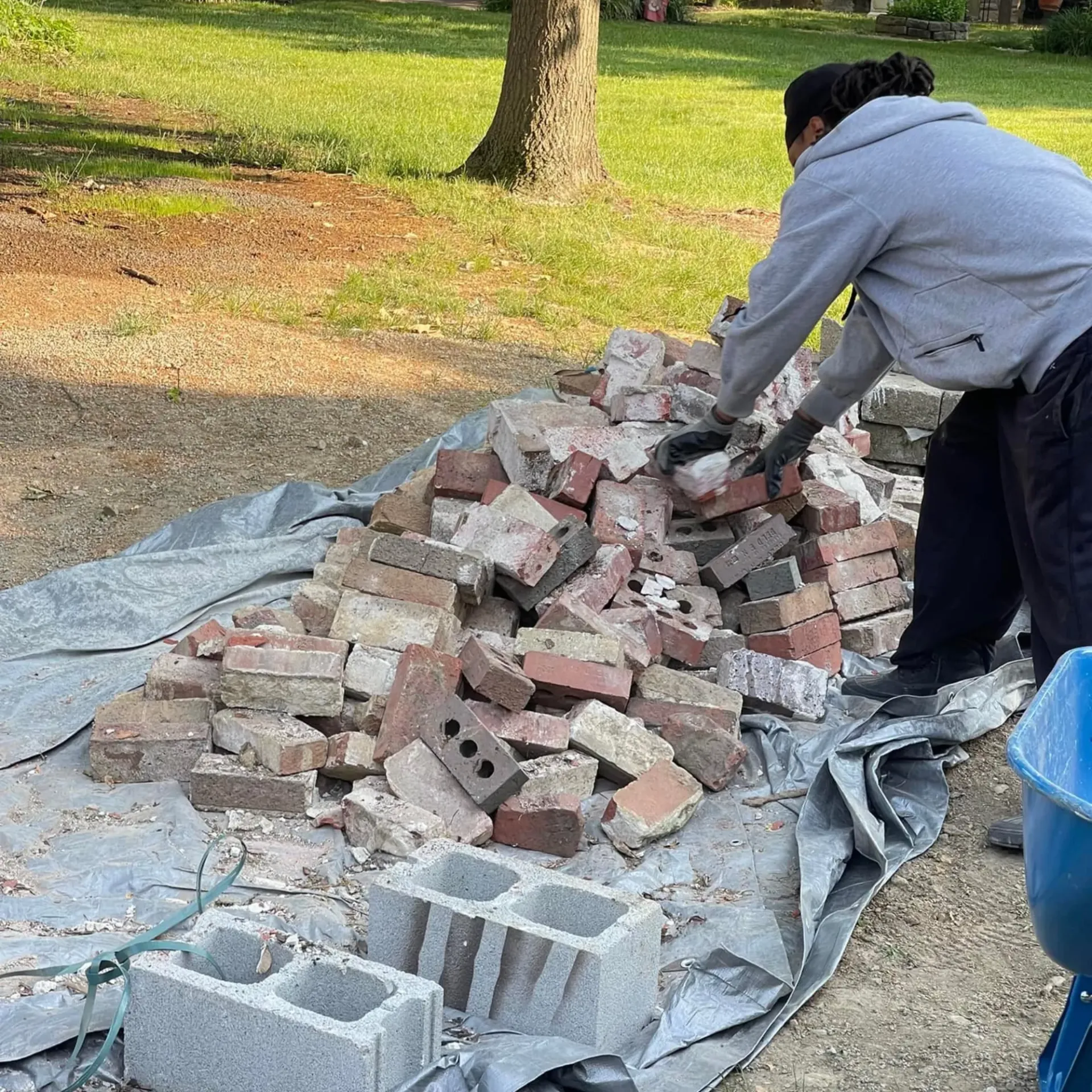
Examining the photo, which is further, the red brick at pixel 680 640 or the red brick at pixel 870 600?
the red brick at pixel 870 600

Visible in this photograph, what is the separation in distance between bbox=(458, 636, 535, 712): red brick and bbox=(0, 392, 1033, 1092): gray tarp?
1.12 ft

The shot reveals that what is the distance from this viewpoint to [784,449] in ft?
14.1

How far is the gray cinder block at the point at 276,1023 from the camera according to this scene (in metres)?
2.39

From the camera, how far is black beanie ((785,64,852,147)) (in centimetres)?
359

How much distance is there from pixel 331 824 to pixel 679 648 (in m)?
1.32

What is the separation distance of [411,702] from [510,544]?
0.77 meters

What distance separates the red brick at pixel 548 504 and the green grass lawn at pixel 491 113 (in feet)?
5.61

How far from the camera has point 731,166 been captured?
13.1 meters

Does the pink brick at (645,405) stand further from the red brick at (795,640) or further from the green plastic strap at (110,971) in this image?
the green plastic strap at (110,971)

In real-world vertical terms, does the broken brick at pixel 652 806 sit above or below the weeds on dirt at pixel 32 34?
below

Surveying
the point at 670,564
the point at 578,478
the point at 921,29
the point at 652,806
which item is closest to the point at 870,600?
the point at 670,564

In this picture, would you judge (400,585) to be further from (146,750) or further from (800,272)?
(800,272)

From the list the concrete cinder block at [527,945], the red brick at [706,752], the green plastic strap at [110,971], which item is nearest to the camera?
the green plastic strap at [110,971]

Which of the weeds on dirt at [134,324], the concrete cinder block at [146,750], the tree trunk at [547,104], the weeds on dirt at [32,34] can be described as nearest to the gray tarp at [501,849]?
the concrete cinder block at [146,750]
